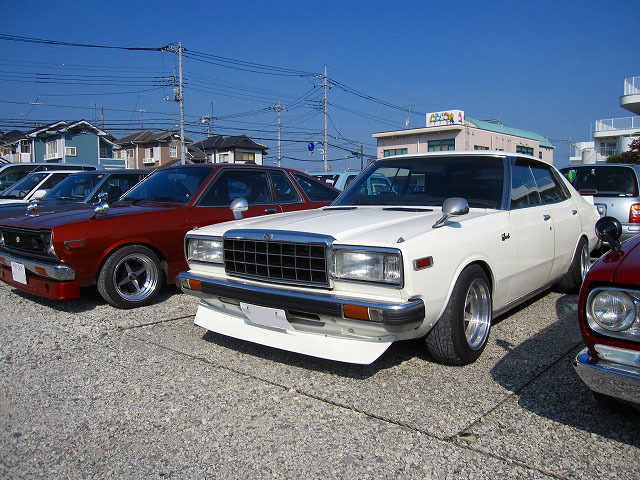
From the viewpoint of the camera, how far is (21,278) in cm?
515

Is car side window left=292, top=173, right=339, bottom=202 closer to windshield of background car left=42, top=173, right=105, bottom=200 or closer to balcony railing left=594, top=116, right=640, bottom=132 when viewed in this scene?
windshield of background car left=42, top=173, right=105, bottom=200

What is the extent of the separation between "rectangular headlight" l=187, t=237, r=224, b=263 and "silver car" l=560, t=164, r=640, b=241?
16.9ft

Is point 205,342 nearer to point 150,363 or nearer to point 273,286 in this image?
point 150,363

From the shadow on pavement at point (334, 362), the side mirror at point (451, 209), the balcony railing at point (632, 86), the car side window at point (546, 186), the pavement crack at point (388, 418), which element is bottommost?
the pavement crack at point (388, 418)

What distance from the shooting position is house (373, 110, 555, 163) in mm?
44125

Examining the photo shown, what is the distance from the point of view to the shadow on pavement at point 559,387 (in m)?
2.72

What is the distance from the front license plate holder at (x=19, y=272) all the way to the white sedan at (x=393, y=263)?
2.09m

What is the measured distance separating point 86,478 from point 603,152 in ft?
157

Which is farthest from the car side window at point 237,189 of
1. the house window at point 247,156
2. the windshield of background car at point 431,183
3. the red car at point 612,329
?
the house window at point 247,156

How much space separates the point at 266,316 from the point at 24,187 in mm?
8348

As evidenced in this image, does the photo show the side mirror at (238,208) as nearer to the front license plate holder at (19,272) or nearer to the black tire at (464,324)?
the black tire at (464,324)

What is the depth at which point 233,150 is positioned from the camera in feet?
193

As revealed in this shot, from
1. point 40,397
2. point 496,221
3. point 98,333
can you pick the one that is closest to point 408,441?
point 496,221

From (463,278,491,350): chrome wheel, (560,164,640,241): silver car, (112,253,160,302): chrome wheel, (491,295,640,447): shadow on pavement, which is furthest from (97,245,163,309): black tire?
(560,164,640,241): silver car
